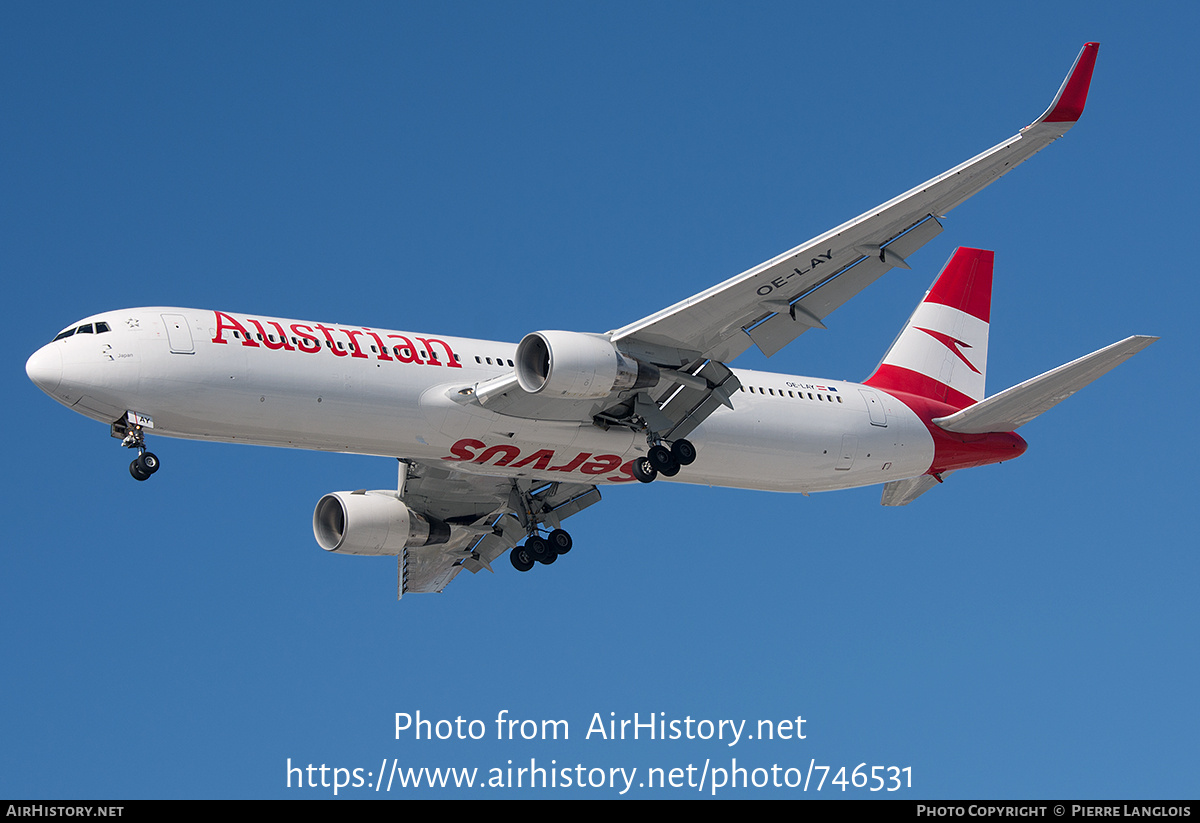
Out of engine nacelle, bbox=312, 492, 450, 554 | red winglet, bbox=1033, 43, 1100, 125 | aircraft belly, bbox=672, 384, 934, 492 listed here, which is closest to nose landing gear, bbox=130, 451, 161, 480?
engine nacelle, bbox=312, 492, 450, 554

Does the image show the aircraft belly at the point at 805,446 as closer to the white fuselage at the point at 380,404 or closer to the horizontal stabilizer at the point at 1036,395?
the white fuselage at the point at 380,404

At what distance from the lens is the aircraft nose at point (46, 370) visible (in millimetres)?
27219

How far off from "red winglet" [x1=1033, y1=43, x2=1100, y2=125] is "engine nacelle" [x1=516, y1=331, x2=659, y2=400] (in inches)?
374

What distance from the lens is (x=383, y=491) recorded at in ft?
122

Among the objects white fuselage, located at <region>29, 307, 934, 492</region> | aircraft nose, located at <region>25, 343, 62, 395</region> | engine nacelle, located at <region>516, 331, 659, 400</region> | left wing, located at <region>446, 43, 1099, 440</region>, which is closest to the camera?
aircraft nose, located at <region>25, 343, 62, 395</region>

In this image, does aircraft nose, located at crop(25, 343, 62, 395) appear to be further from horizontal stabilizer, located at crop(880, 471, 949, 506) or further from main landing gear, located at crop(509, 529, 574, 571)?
horizontal stabilizer, located at crop(880, 471, 949, 506)

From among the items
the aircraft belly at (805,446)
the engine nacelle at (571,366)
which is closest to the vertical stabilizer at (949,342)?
the aircraft belly at (805,446)

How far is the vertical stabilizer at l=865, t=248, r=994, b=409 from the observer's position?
1506 inches

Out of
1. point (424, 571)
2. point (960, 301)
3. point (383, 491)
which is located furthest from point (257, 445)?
point (960, 301)

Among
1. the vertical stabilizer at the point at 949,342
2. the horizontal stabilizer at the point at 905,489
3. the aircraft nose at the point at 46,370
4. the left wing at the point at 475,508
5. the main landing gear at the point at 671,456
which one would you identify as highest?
the vertical stabilizer at the point at 949,342

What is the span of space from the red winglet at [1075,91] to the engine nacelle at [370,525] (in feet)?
61.8

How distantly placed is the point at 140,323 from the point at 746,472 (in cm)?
1422

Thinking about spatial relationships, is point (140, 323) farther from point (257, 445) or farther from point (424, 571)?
point (424, 571)
